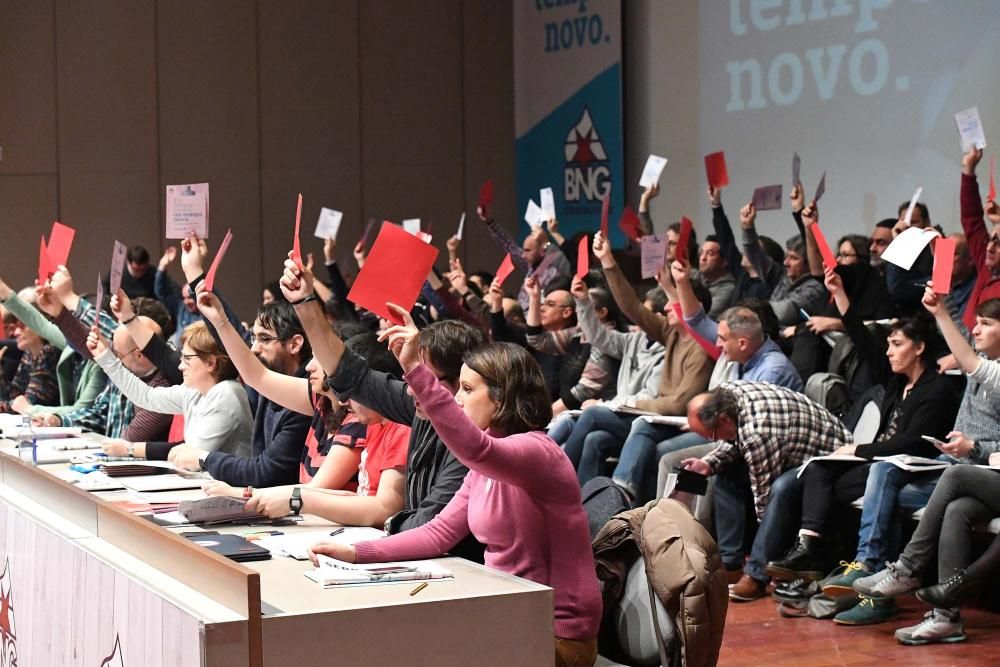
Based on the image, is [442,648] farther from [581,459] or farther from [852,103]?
[852,103]

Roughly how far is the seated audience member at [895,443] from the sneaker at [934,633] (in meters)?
0.51

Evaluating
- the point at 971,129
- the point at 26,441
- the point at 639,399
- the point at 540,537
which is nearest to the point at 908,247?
the point at 971,129

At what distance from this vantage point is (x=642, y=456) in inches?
237

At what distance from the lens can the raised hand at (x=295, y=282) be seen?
11.0ft

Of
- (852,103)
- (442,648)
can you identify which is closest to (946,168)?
(852,103)

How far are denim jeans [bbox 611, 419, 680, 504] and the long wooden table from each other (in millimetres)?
3273

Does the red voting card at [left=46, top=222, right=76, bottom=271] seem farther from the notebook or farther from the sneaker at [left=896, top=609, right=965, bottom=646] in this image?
the sneaker at [left=896, top=609, right=965, bottom=646]

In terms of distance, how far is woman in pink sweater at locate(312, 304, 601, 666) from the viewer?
8.89 ft

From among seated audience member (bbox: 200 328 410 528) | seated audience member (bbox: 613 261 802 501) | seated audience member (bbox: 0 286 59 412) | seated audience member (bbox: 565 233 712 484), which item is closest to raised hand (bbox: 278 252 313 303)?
seated audience member (bbox: 200 328 410 528)

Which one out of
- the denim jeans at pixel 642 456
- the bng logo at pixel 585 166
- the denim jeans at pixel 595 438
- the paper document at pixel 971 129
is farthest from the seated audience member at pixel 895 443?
the bng logo at pixel 585 166

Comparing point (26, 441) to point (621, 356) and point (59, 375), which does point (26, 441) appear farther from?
point (621, 356)

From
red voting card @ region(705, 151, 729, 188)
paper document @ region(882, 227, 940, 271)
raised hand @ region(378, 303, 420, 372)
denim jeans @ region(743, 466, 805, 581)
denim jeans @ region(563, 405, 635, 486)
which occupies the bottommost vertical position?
denim jeans @ region(743, 466, 805, 581)

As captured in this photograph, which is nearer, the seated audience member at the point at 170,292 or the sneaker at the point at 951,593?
the sneaker at the point at 951,593

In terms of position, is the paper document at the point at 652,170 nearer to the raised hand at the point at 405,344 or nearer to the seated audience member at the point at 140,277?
the seated audience member at the point at 140,277
